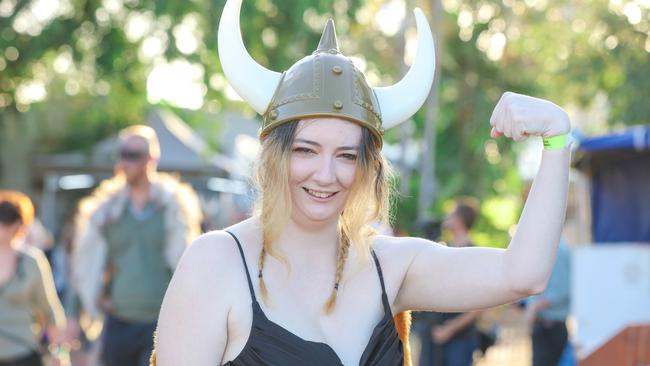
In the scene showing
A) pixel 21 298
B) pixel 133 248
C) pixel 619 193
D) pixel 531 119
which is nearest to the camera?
pixel 531 119

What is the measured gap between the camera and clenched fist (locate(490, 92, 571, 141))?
2.80 meters

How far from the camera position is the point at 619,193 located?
12062mm

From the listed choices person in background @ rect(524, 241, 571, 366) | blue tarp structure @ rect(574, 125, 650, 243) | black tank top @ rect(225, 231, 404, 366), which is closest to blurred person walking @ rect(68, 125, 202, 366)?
→ person in background @ rect(524, 241, 571, 366)

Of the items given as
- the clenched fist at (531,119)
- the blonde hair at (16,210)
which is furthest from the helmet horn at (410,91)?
the blonde hair at (16,210)

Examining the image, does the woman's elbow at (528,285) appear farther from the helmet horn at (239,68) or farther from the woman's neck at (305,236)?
the helmet horn at (239,68)

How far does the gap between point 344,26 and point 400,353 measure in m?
9.76

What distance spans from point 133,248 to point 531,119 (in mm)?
3999

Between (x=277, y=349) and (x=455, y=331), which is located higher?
(x=277, y=349)

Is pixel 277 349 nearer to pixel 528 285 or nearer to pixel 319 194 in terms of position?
pixel 319 194

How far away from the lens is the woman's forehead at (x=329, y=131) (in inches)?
119

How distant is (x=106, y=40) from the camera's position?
1321 cm

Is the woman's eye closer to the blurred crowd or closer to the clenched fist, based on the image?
the clenched fist

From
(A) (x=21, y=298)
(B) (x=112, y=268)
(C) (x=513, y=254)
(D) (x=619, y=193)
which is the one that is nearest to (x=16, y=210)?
(A) (x=21, y=298)

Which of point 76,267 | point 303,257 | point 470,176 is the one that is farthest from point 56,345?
point 470,176
